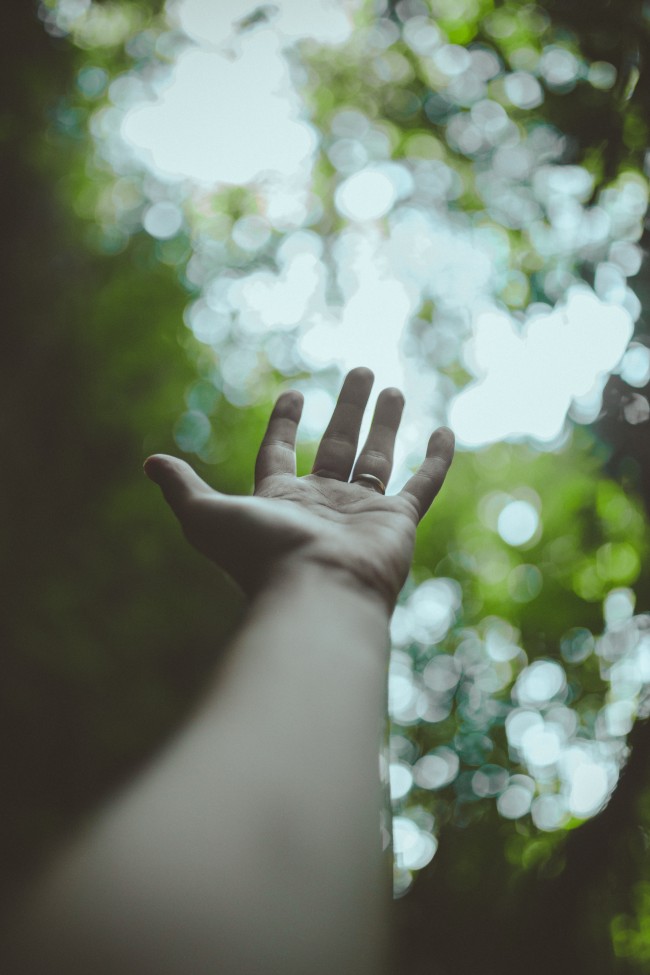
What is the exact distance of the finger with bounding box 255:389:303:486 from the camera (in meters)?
1.95

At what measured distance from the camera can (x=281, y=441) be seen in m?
2.03

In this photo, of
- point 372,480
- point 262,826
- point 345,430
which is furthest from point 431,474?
point 262,826

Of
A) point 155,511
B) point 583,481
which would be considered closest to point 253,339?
point 155,511

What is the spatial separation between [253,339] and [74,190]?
2435mm

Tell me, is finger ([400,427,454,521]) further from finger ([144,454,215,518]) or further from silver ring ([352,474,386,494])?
finger ([144,454,215,518])

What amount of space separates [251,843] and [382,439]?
5.09 ft

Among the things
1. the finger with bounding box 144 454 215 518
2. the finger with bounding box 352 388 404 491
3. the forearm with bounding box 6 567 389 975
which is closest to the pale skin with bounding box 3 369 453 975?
the forearm with bounding box 6 567 389 975

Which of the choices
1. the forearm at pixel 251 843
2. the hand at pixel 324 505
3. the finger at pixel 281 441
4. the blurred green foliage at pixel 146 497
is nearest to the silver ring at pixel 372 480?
the hand at pixel 324 505

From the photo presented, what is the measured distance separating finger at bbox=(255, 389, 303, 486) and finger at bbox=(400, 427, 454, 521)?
0.40m

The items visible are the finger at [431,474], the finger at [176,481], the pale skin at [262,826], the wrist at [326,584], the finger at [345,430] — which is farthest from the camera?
the finger at [345,430]

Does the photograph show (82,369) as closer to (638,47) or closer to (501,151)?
(501,151)

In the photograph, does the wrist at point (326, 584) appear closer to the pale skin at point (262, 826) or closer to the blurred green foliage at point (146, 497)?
the pale skin at point (262, 826)

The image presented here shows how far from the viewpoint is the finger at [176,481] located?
1.57 metres

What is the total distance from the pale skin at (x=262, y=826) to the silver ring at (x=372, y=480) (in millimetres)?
653
